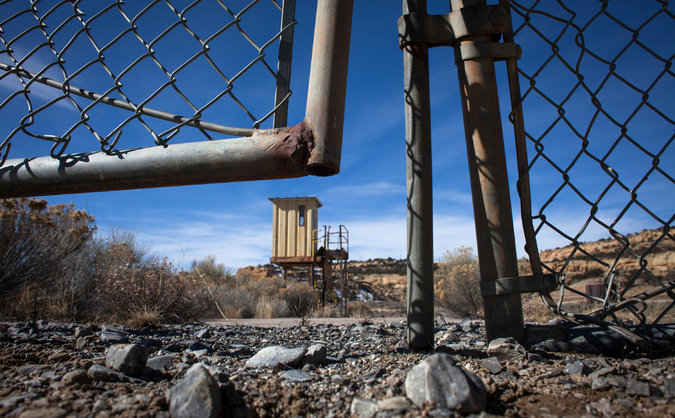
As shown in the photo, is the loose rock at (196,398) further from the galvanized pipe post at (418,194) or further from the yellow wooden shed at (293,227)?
the yellow wooden shed at (293,227)

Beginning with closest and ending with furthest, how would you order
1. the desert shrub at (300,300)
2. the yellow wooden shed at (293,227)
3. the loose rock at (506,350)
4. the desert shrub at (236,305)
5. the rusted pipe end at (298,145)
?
the rusted pipe end at (298,145)
the loose rock at (506,350)
the desert shrub at (236,305)
the desert shrub at (300,300)
the yellow wooden shed at (293,227)

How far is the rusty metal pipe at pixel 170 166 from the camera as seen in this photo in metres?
1.22

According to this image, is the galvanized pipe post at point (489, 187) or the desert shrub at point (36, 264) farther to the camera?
the desert shrub at point (36, 264)

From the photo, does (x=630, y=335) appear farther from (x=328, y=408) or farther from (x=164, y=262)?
(x=164, y=262)

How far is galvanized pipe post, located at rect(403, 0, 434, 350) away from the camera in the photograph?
5.46ft

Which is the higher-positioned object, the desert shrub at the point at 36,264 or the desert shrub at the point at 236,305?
the desert shrub at the point at 36,264

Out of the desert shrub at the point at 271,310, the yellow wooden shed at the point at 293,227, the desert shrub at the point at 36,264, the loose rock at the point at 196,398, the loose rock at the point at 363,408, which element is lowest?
the desert shrub at the point at 271,310

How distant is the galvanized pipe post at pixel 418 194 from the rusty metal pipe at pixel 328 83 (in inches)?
20.7

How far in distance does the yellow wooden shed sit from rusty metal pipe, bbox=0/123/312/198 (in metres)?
19.6

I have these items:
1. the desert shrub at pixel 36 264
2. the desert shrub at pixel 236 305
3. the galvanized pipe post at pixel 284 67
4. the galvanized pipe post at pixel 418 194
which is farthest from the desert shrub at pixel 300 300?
the galvanized pipe post at pixel 284 67

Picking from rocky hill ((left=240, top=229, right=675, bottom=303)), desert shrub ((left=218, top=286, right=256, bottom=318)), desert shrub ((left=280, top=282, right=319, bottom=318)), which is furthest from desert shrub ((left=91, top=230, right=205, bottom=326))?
desert shrub ((left=280, top=282, right=319, bottom=318))

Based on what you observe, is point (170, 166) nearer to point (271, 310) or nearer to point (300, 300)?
point (271, 310)

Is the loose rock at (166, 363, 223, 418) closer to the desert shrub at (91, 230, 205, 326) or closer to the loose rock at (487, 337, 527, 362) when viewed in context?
the loose rock at (487, 337, 527, 362)

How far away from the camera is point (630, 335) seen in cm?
154
